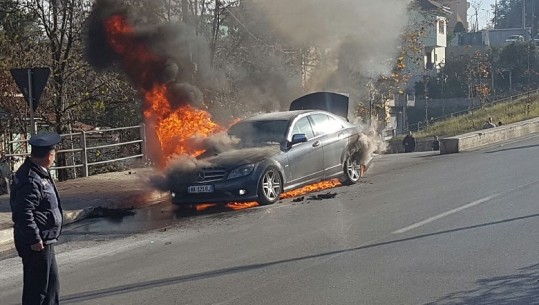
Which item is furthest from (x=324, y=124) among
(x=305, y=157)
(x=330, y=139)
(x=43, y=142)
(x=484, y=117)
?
(x=484, y=117)

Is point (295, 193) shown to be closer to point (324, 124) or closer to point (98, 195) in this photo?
point (324, 124)

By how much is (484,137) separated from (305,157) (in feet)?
38.2

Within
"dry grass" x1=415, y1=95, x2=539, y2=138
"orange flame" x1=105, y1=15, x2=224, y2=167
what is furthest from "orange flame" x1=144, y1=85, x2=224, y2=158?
"dry grass" x1=415, y1=95, x2=539, y2=138

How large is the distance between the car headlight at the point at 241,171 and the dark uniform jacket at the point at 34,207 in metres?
6.78

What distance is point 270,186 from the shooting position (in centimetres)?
1345

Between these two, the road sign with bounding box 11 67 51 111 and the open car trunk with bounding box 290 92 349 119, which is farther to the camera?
the open car trunk with bounding box 290 92 349 119

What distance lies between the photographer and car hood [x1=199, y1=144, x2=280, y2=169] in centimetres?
1327

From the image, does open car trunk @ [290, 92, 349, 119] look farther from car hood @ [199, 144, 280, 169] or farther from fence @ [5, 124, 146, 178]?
car hood @ [199, 144, 280, 169]

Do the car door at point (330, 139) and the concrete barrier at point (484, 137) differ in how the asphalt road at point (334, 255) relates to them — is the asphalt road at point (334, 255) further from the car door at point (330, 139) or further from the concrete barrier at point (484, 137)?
the concrete barrier at point (484, 137)

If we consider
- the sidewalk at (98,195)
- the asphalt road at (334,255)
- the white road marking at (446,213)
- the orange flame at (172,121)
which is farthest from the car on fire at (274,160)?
the white road marking at (446,213)

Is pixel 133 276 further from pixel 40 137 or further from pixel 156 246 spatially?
pixel 40 137

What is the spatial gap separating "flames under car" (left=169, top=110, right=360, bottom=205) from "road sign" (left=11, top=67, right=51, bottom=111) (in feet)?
9.80

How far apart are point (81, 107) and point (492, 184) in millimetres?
12368

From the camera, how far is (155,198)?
15250mm
